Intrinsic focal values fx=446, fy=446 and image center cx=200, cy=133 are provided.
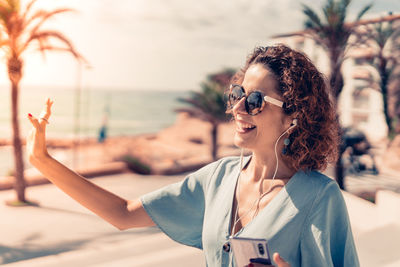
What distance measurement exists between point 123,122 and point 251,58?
76.7 m

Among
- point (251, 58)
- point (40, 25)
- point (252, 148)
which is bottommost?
point (252, 148)

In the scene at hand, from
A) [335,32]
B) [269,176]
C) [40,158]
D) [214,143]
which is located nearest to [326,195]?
[269,176]

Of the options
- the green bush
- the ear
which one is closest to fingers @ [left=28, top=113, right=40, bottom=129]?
the ear

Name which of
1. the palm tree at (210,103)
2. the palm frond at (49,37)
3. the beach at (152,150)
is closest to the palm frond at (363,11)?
the beach at (152,150)

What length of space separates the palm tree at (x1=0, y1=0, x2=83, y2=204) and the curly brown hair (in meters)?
10.2

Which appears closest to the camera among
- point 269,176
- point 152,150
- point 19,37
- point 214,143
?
point 269,176

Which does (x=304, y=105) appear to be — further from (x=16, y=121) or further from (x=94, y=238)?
(x=16, y=121)

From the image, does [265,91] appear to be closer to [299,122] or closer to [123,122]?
[299,122]

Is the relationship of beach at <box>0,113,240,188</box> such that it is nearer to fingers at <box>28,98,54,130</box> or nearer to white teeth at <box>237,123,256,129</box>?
white teeth at <box>237,123,256,129</box>

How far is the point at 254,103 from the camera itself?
177 centimetres

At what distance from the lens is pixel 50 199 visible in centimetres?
1309

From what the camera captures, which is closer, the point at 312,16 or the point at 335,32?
the point at 335,32

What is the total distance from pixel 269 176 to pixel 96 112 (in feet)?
293

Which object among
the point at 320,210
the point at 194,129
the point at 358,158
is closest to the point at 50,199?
the point at 358,158
